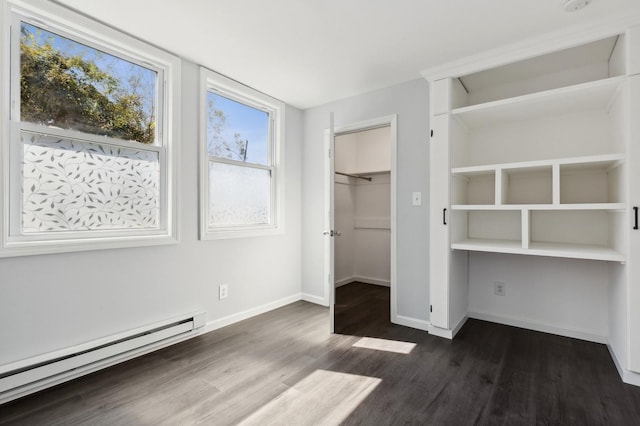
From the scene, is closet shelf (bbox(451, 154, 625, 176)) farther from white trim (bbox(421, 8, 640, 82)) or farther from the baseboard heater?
the baseboard heater

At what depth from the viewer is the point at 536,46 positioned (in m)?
2.23

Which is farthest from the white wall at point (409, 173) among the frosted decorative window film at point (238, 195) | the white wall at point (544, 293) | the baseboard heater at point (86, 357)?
the baseboard heater at point (86, 357)

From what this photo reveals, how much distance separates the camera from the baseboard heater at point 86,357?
5.70 feet

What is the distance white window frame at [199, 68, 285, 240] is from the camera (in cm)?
275

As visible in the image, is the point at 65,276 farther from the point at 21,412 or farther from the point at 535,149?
the point at 535,149

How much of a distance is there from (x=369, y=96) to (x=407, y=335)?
2400 mm

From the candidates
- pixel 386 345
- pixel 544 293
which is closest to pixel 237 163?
pixel 386 345

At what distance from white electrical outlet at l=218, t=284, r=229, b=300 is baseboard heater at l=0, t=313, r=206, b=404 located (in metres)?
0.34

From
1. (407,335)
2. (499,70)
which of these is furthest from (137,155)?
(499,70)

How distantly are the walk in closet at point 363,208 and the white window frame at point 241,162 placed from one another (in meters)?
1.08

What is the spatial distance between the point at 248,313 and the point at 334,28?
268 centimetres

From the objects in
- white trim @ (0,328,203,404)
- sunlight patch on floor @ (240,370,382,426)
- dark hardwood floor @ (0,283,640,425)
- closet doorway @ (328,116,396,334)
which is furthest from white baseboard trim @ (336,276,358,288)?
sunlight patch on floor @ (240,370,382,426)

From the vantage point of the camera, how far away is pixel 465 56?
8.14 ft

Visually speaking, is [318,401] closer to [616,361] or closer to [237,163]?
[616,361]
